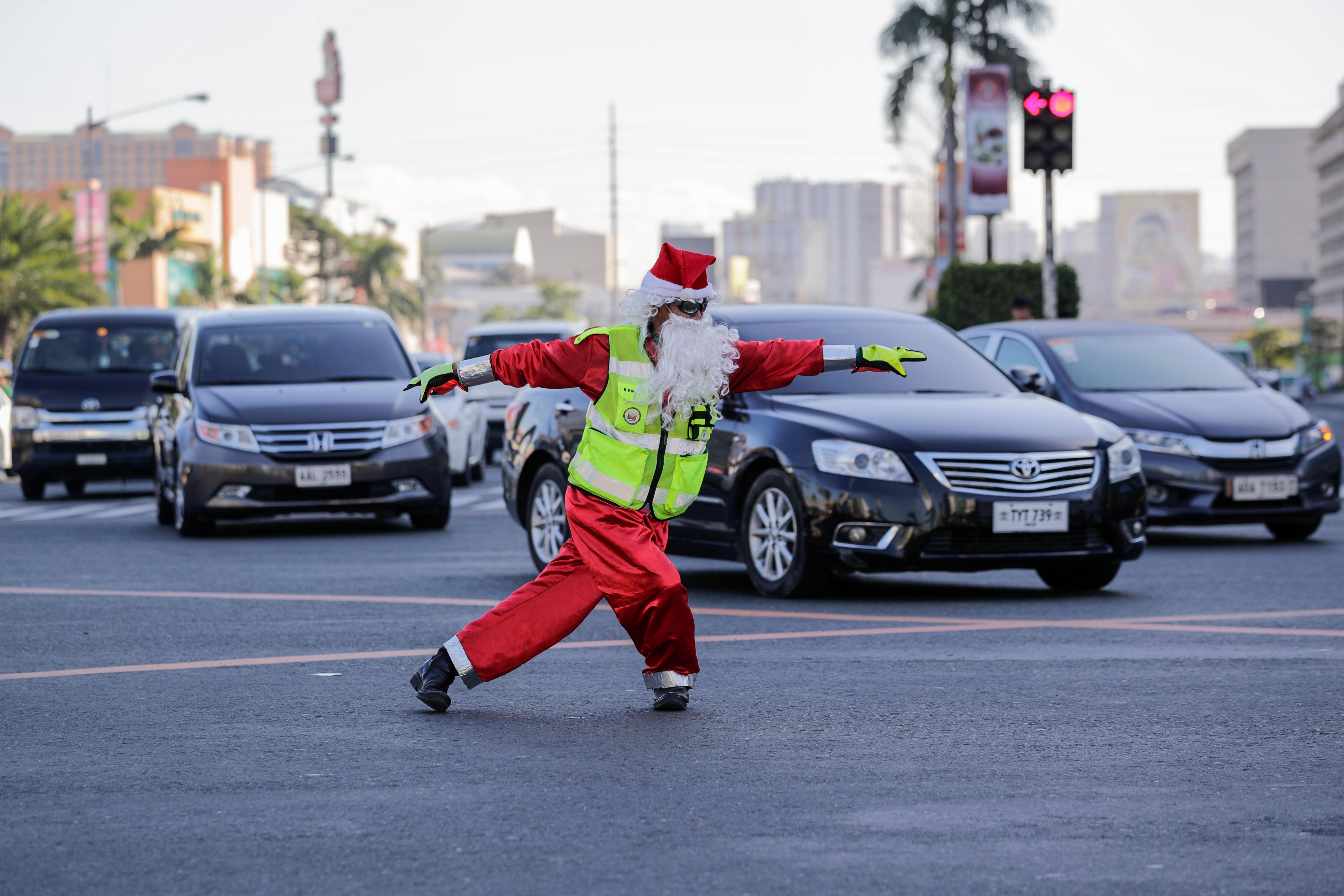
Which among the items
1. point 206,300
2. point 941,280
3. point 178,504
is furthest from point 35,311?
point 178,504

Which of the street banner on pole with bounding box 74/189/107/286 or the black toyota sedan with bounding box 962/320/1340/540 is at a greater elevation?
the street banner on pole with bounding box 74/189/107/286

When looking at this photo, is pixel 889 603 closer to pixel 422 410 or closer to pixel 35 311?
pixel 422 410

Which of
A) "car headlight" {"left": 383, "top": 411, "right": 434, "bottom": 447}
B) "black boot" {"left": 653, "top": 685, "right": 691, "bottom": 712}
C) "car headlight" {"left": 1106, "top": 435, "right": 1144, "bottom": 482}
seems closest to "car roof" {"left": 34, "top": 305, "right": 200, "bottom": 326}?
"car headlight" {"left": 383, "top": 411, "right": 434, "bottom": 447}

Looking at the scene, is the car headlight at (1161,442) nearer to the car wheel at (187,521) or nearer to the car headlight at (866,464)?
the car headlight at (866,464)

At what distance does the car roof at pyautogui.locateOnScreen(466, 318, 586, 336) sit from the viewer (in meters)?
27.3

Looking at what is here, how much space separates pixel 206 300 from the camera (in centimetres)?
9719

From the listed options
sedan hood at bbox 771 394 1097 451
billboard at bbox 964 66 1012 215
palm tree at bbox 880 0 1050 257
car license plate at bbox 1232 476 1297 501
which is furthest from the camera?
palm tree at bbox 880 0 1050 257

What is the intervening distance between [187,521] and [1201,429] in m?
7.07

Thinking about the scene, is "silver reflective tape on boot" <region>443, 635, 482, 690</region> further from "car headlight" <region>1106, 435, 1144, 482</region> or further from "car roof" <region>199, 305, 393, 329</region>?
"car roof" <region>199, 305, 393, 329</region>

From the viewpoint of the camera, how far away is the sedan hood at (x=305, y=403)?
15.5 metres

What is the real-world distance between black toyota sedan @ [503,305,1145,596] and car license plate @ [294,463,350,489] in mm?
4121

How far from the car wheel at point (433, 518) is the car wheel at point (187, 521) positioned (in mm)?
1491

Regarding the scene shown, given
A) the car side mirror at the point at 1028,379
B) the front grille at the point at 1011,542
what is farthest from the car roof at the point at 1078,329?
the front grille at the point at 1011,542

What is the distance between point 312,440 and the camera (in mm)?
15469
